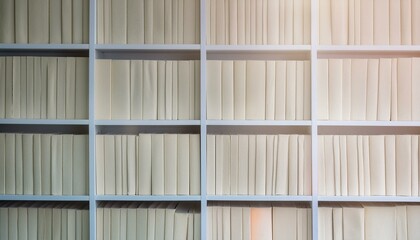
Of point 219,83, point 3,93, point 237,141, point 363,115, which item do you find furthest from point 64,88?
point 363,115

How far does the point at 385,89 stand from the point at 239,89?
67 centimetres

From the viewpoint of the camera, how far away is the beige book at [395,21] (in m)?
1.63

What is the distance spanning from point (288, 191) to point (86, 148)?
37.9 inches

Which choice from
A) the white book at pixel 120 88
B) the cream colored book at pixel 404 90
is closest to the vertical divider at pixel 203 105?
the white book at pixel 120 88

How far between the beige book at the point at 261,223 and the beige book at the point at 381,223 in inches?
17.8

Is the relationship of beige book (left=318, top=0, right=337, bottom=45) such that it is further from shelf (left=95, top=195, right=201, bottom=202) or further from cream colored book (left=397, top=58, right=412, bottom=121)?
shelf (left=95, top=195, right=201, bottom=202)

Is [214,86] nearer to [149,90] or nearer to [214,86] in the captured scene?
[214,86]

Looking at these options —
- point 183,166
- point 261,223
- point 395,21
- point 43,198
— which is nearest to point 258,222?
point 261,223

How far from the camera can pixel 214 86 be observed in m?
1.66

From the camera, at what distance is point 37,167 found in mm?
1679

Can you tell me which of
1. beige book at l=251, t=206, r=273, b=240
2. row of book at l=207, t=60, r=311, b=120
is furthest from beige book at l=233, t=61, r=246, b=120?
beige book at l=251, t=206, r=273, b=240

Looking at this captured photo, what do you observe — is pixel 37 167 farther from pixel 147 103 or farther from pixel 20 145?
pixel 147 103

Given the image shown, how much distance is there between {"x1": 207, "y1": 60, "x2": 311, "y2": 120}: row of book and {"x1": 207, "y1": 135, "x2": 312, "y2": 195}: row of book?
0.38ft

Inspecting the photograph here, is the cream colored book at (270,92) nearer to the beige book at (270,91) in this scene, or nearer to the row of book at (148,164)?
the beige book at (270,91)
